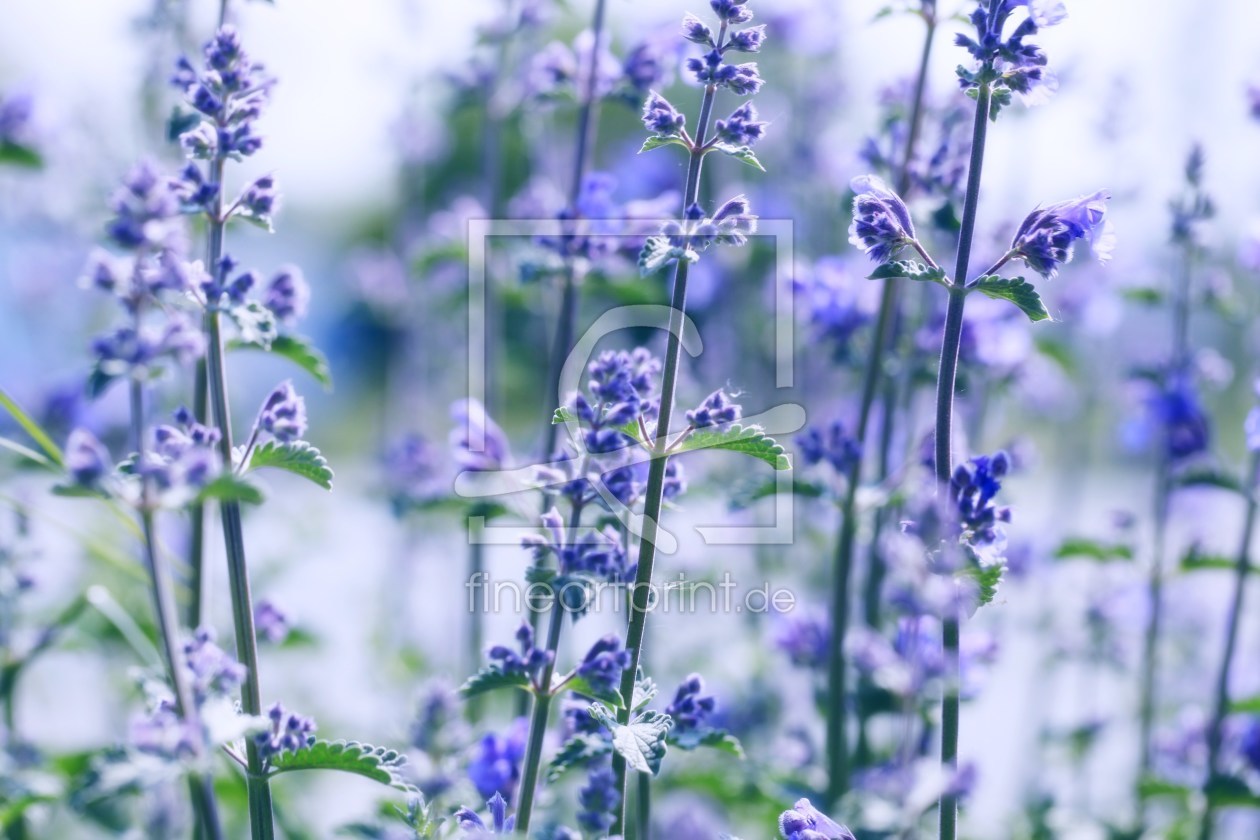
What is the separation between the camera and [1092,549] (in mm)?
4711

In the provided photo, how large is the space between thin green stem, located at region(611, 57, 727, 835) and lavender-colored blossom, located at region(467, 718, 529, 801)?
0.52 metres

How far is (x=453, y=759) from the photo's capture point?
339 centimetres

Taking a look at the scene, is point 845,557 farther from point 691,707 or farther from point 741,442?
point 741,442

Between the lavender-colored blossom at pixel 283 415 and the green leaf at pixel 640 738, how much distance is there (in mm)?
1062

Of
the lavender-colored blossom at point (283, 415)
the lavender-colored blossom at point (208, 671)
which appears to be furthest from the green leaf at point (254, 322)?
the lavender-colored blossom at point (208, 671)

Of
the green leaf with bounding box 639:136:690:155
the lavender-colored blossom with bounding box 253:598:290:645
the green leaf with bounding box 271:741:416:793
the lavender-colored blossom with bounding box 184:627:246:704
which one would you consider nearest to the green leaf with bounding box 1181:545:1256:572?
the green leaf with bounding box 639:136:690:155

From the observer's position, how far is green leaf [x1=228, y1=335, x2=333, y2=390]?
329 cm

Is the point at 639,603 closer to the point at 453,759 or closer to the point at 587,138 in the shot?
the point at 453,759

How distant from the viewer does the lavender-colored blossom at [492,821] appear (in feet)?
8.73

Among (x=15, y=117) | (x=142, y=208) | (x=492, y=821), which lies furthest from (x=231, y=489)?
(x=15, y=117)

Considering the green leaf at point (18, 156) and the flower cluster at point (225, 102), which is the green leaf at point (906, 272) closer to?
the flower cluster at point (225, 102)

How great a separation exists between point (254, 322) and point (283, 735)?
3.36 feet

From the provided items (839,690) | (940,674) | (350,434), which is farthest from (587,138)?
(350,434)

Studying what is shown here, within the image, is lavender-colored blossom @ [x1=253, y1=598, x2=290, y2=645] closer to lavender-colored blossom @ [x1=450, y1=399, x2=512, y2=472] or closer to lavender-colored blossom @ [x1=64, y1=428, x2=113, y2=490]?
lavender-colored blossom @ [x1=450, y1=399, x2=512, y2=472]
